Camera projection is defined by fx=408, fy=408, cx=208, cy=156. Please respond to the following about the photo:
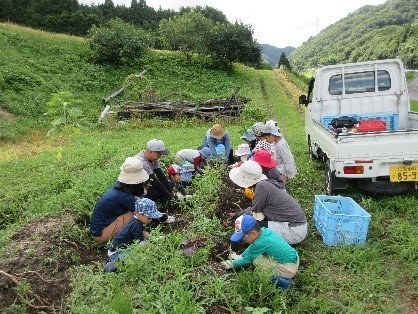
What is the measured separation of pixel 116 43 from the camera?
→ 30.7 metres

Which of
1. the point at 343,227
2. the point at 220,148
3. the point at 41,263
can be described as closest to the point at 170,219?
the point at 41,263

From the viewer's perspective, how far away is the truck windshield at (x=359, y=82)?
26.8ft

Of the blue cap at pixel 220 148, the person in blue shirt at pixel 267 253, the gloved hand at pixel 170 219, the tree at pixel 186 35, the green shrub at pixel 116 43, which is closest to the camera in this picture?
the person in blue shirt at pixel 267 253

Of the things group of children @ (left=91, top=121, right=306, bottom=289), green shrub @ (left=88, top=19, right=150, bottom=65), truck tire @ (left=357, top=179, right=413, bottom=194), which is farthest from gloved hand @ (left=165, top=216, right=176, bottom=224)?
green shrub @ (left=88, top=19, right=150, bottom=65)

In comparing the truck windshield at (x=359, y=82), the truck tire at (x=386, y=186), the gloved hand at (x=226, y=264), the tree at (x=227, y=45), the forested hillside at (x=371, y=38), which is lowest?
the gloved hand at (x=226, y=264)

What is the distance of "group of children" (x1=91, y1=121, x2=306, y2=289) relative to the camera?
4.11 meters

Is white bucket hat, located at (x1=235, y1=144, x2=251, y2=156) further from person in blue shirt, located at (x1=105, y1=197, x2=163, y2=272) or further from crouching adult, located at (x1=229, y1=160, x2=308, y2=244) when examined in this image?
person in blue shirt, located at (x1=105, y1=197, x2=163, y2=272)

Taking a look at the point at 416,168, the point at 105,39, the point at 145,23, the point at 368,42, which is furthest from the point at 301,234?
the point at 368,42

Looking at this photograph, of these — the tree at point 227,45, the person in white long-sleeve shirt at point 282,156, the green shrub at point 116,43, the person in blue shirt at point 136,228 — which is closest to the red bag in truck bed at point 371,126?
the person in white long-sleeve shirt at point 282,156

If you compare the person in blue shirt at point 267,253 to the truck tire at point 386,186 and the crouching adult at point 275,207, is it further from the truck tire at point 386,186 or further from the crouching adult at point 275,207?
the truck tire at point 386,186

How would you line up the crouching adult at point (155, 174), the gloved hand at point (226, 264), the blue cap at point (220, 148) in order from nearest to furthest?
1. the gloved hand at point (226, 264)
2. the crouching adult at point (155, 174)
3. the blue cap at point (220, 148)

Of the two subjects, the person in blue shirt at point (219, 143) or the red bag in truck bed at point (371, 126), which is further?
the person in blue shirt at point (219, 143)

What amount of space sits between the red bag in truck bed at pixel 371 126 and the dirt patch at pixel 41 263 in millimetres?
4831

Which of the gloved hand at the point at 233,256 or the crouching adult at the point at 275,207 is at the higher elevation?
the crouching adult at the point at 275,207
